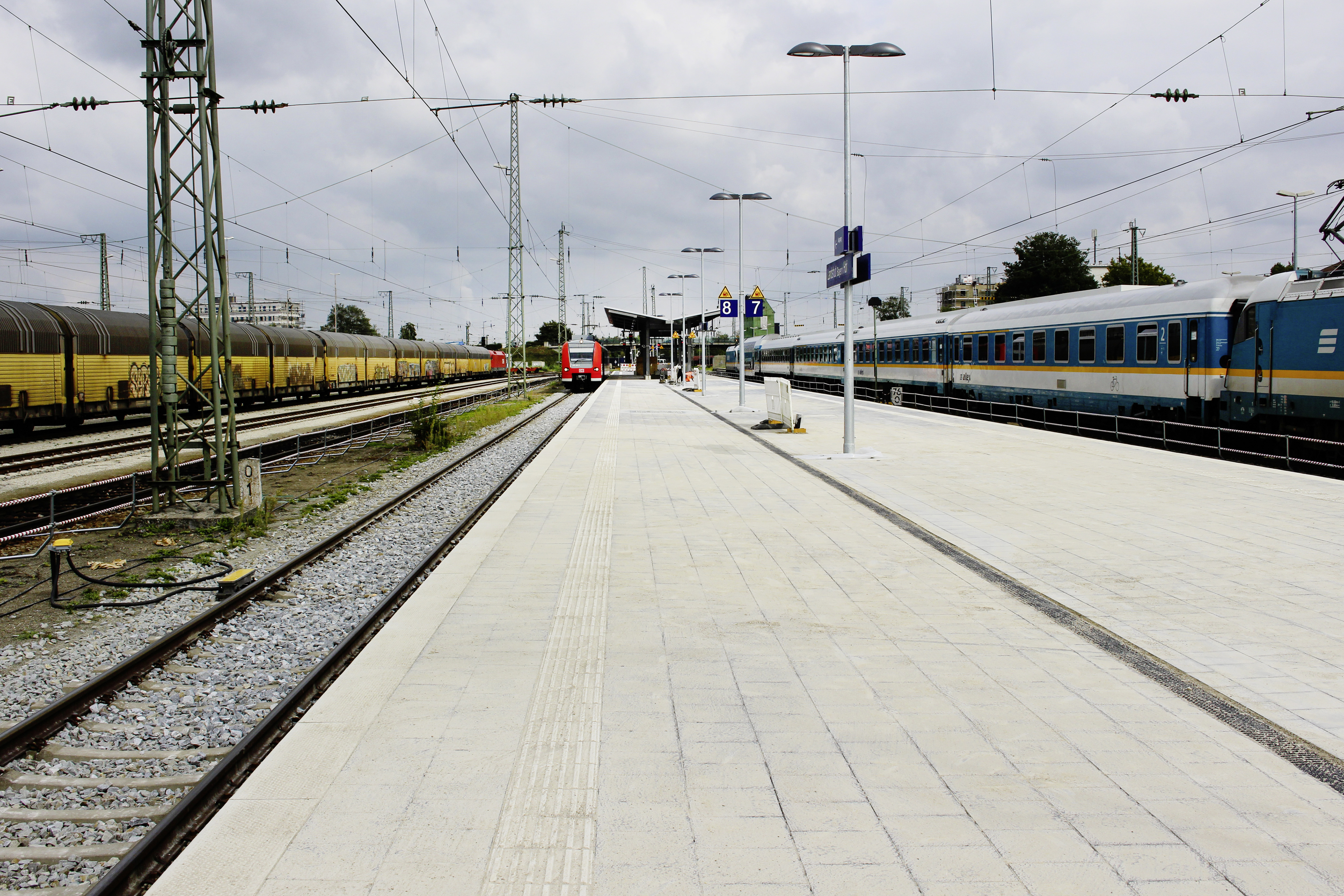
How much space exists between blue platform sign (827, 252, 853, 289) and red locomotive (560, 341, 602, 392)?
35.4 m

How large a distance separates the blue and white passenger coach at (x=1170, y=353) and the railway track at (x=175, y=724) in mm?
13487

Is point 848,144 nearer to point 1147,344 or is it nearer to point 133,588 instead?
point 1147,344

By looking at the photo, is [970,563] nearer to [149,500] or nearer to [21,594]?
[21,594]

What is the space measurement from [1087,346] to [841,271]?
25.5 ft

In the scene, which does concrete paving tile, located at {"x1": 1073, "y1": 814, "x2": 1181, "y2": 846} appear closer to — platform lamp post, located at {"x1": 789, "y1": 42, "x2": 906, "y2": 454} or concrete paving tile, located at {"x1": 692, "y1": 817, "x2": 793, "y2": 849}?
concrete paving tile, located at {"x1": 692, "y1": 817, "x2": 793, "y2": 849}

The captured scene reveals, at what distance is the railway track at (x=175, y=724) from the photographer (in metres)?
3.40

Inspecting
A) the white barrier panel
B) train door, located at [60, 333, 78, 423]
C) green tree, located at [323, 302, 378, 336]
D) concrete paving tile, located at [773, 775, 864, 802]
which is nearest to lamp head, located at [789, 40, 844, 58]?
the white barrier panel

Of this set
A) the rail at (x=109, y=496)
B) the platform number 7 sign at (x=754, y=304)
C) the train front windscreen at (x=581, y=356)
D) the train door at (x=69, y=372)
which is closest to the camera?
the rail at (x=109, y=496)

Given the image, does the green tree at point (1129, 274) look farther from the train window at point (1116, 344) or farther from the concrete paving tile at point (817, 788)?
the concrete paving tile at point (817, 788)

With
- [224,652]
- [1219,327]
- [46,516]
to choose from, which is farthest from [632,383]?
[224,652]

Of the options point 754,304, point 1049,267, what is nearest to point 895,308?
point 1049,267

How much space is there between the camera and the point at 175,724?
4.65 m

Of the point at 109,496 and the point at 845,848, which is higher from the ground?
the point at 109,496

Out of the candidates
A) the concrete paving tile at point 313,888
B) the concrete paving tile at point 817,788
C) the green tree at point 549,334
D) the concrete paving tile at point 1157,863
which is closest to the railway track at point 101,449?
the concrete paving tile at point 313,888
